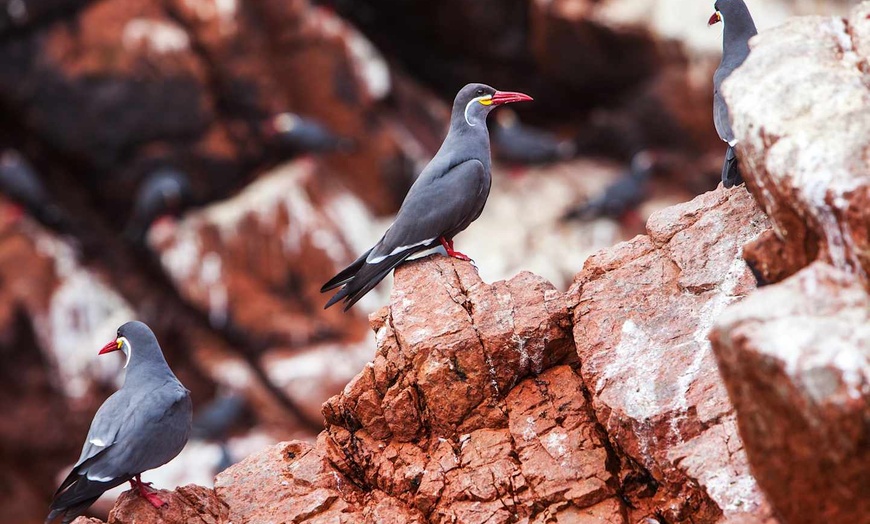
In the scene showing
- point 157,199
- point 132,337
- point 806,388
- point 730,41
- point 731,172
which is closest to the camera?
point 806,388

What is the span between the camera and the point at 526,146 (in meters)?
18.5

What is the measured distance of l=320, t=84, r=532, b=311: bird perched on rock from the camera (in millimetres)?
7973

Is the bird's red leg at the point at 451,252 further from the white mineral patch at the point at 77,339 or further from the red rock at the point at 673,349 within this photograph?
the white mineral patch at the point at 77,339

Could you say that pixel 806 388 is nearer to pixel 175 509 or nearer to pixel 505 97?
pixel 175 509

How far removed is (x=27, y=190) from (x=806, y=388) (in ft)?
49.3

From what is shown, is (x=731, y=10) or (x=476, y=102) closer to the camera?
(x=731, y=10)

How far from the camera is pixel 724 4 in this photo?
27.2 feet

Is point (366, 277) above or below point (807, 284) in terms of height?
above

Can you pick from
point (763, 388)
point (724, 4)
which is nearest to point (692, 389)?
point (763, 388)

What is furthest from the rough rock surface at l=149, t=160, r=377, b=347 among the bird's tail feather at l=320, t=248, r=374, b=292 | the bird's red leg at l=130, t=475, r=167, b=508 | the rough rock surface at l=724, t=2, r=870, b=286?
the rough rock surface at l=724, t=2, r=870, b=286

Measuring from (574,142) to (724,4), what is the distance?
37.5 feet

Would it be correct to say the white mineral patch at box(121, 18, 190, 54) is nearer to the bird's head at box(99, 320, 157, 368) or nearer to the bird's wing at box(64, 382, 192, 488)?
the bird's head at box(99, 320, 157, 368)

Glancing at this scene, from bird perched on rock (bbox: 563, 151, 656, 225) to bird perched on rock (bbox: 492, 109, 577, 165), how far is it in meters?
1.35

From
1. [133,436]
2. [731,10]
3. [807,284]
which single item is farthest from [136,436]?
[731,10]
